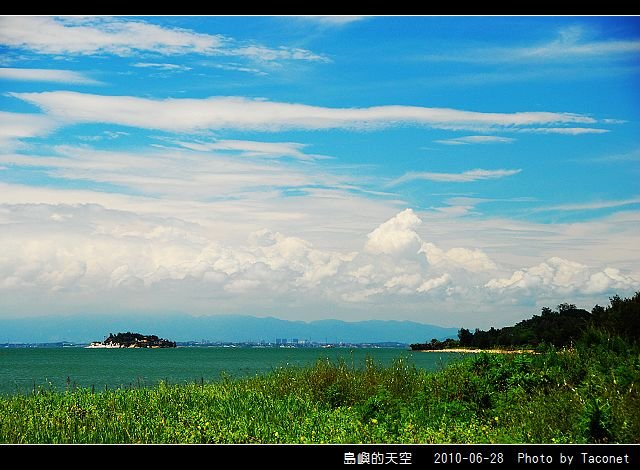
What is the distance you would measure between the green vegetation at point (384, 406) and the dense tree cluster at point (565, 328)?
1.00 feet

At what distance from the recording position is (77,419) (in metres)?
10.2

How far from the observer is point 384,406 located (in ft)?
35.0

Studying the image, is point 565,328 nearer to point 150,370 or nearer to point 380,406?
point 380,406

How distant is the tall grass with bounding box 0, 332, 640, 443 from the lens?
8.88 meters

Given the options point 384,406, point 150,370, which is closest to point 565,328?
point 384,406

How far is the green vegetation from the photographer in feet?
29.1

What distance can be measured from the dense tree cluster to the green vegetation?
0.30 m

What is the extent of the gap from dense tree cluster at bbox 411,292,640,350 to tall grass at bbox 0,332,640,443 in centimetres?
80

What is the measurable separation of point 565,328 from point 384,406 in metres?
7.05
